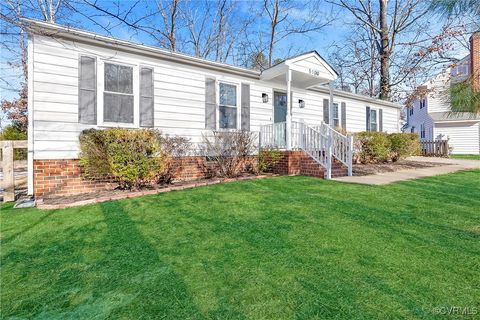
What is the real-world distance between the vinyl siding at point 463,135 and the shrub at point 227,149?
2074cm

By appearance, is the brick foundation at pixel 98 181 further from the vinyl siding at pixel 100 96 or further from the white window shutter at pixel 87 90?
the white window shutter at pixel 87 90

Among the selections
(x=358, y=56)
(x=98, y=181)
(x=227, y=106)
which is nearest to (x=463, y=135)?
(x=358, y=56)

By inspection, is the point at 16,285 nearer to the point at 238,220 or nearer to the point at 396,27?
the point at 238,220

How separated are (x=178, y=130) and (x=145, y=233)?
4.79 meters

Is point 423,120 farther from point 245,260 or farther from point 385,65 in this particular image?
point 245,260

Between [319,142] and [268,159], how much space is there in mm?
1691

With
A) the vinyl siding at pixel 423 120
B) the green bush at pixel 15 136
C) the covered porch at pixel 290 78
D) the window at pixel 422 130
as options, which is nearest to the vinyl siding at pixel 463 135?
the vinyl siding at pixel 423 120

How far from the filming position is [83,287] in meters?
2.22

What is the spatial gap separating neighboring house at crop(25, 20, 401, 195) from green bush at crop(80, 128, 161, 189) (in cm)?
Answer: 44

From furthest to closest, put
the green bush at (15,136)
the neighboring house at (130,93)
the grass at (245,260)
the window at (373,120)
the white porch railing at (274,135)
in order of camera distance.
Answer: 1. the window at (373,120)
2. the green bush at (15,136)
3. the white porch railing at (274,135)
4. the neighboring house at (130,93)
5. the grass at (245,260)

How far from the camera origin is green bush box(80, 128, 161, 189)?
572 centimetres

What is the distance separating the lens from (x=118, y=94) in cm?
676

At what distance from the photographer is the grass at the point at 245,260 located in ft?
6.18

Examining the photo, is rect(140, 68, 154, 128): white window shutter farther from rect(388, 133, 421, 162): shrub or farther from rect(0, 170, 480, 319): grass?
rect(388, 133, 421, 162): shrub
